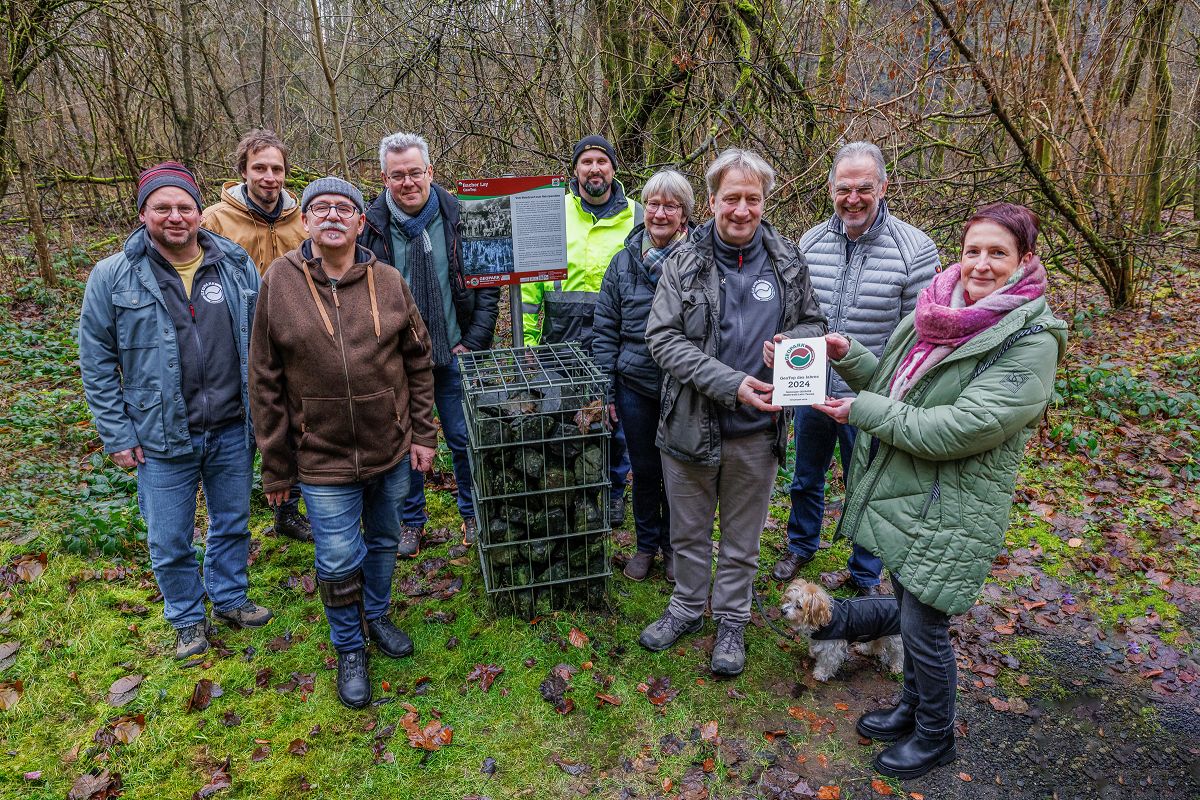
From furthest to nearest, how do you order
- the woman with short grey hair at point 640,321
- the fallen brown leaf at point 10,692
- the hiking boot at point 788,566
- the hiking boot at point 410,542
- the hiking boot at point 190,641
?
the hiking boot at point 410,542 < the hiking boot at point 788,566 < the woman with short grey hair at point 640,321 < the hiking boot at point 190,641 < the fallen brown leaf at point 10,692

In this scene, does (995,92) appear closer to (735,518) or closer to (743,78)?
(743,78)

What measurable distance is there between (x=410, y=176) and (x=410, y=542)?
2.29 m

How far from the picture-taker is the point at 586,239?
4.31 meters

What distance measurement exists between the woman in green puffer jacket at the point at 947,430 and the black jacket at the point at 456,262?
7.24 ft

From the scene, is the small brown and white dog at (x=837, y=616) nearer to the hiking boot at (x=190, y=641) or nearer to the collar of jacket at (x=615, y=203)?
the collar of jacket at (x=615, y=203)

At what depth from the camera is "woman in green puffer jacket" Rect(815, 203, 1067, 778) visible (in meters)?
2.40

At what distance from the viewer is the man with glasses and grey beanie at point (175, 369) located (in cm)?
320

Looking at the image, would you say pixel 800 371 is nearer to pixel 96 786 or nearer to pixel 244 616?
pixel 244 616

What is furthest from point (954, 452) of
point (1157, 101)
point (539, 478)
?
point (1157, 101)

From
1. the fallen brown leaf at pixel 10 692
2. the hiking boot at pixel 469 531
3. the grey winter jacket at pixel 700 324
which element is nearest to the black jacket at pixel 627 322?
the grey winter jacket at pixel 700 324

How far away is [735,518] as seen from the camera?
342cm

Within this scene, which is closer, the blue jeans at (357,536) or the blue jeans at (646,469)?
the blue jeans at (357,536)

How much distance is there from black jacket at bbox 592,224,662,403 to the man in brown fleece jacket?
1.06 m

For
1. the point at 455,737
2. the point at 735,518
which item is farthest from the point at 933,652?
the point at 455,737
